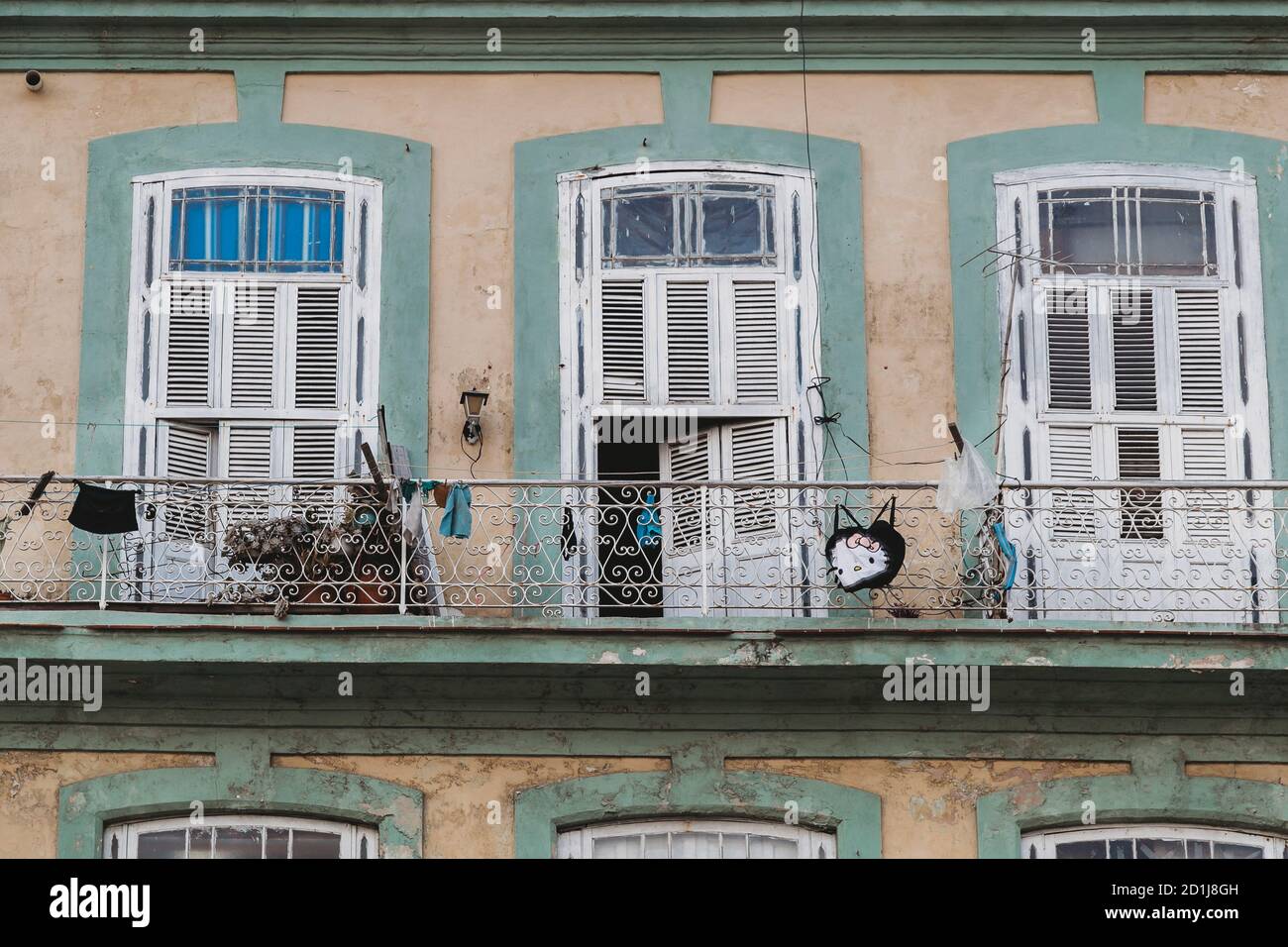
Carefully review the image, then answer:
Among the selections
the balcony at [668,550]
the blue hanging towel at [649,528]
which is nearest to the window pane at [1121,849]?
the balcony at [668,550]

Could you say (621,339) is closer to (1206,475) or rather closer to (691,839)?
Result: (691,839)

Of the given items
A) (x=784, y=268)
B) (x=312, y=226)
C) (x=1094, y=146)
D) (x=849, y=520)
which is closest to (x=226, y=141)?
(x=312, y=226)

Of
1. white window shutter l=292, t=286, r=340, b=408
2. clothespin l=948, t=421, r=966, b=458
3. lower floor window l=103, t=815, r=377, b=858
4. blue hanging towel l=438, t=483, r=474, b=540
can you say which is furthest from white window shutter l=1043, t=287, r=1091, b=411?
lower floor window l=103, t=815, r=377, b=858

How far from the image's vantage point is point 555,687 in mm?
10922

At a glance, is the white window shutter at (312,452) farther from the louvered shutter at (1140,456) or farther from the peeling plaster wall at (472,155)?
the louvered shutter at (1140,456)

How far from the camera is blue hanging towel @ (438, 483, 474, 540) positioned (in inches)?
432

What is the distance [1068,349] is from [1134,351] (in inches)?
13.8

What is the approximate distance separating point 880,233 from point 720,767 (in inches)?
120

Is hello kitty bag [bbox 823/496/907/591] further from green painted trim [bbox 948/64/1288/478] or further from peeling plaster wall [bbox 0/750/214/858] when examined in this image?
peeling plaster wall [bbox 0/750/214/858]

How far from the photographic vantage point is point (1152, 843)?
11.0 m

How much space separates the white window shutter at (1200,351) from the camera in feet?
39.0

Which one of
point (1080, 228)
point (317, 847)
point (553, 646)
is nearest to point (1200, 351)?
point (1080, 228)

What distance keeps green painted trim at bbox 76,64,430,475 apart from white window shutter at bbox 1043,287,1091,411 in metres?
3.28
